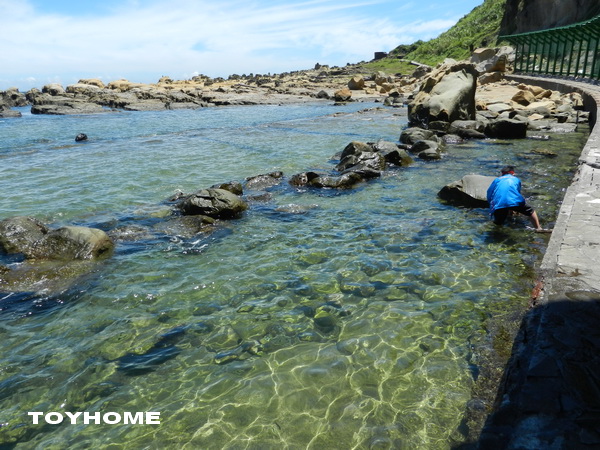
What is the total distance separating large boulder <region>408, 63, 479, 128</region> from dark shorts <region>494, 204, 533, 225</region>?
16285 mm

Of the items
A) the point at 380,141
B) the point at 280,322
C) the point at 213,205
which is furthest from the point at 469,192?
the point at 380,141

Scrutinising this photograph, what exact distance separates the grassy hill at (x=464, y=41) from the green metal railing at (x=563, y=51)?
64.2 feet

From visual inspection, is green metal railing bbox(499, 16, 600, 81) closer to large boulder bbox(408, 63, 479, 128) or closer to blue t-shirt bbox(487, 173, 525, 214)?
large boulder bbox(408, 63, 479, 128)

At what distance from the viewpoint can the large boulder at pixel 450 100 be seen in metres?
25.0

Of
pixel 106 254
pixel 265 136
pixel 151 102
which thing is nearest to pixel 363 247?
pixel 106 254

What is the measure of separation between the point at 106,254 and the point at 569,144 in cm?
2064

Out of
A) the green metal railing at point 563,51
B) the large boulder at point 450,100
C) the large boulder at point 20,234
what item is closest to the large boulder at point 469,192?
the large boulder at point 20,234

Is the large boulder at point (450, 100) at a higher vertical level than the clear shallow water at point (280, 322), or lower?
higher

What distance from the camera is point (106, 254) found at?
9.44 metres

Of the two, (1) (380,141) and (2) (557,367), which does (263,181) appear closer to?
(1) (380,141)

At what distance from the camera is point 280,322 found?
6.86 m

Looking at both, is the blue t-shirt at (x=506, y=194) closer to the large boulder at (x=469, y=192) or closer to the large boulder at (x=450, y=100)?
the large boulder at (x=469, y=192)

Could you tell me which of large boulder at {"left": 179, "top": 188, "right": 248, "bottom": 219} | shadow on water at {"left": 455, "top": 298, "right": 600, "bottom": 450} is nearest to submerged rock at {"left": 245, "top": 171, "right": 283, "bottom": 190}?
large boulder at {"left": 179, "top": 188, "right": 248, "bottom": 219}

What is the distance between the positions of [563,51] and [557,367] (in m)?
48.5
